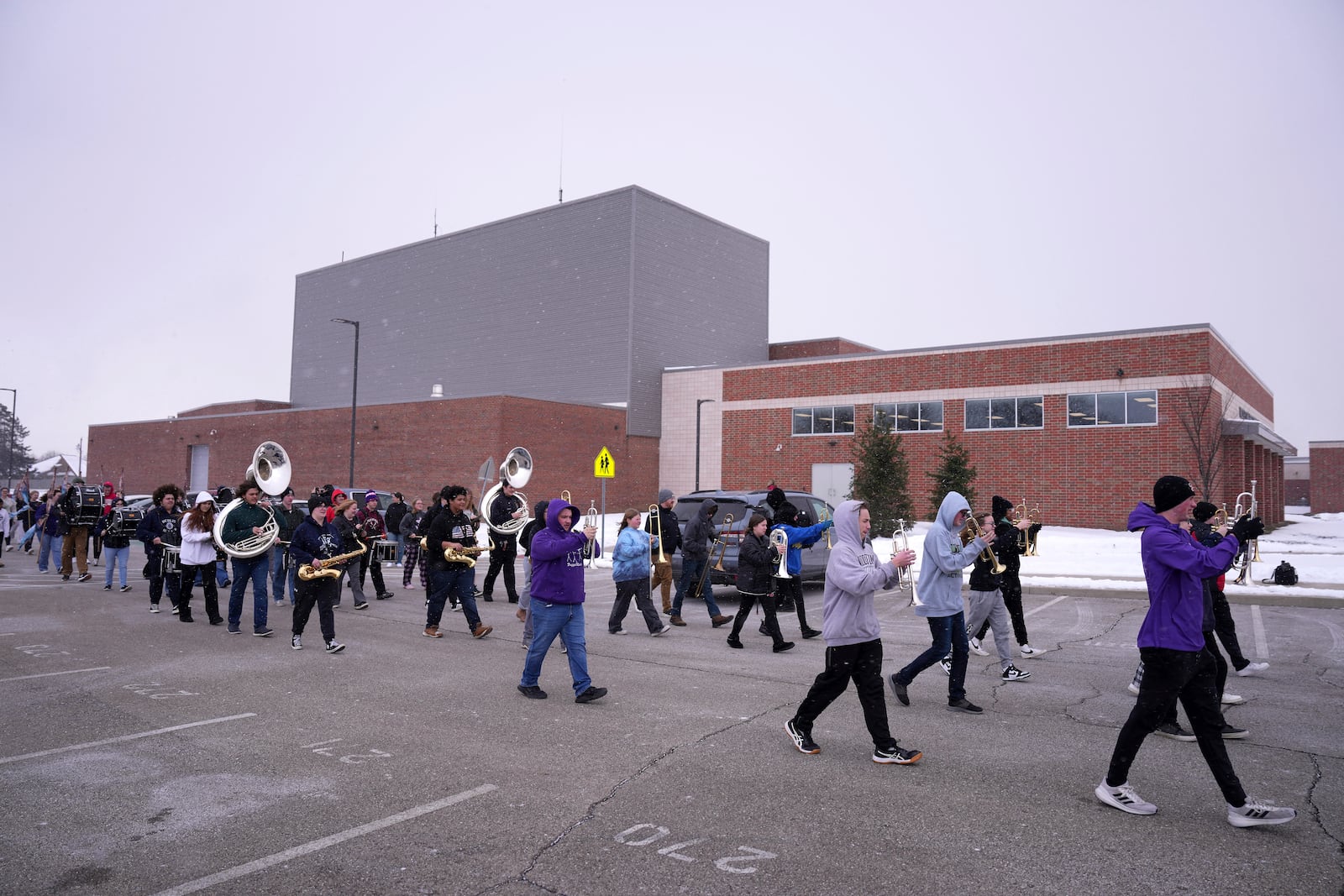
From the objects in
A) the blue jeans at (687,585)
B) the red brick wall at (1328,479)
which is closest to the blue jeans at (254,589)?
the blue jeans at (687,585)

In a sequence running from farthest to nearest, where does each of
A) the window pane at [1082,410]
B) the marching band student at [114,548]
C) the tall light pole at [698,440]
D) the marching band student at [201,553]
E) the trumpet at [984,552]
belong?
the tall light pole at [698,440], the window pane at [1082,410], the marching band student at [114,548], the marching band student at [201,553], the trumpet at [984,552]

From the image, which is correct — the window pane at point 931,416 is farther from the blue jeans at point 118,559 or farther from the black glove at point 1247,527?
the black glove at point 1247,527

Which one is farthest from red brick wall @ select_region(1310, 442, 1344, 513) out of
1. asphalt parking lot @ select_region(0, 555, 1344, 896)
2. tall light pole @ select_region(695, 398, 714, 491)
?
asphalt parking lot @ select_region(0, 555, 1344, 896)

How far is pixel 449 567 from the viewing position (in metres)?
11.6

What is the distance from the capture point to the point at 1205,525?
26.5ft

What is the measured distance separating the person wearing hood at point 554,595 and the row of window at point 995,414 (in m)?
21.9

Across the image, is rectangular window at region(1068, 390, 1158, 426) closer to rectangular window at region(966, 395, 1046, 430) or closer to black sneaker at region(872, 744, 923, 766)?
rectangular window at region(966, 395, 1046, 430)

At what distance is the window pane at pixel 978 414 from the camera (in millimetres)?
A: 35188

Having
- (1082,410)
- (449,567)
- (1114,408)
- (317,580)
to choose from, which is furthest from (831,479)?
(317,580)

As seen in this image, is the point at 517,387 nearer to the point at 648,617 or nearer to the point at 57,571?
the point at 57,571

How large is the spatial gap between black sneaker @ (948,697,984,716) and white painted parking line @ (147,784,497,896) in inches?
160

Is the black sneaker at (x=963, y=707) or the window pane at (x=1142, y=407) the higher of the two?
the window pane at (x=1142, y=407)

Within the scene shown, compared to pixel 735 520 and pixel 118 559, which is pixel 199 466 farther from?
pixel 735 520

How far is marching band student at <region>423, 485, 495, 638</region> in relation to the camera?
11.3 metres
